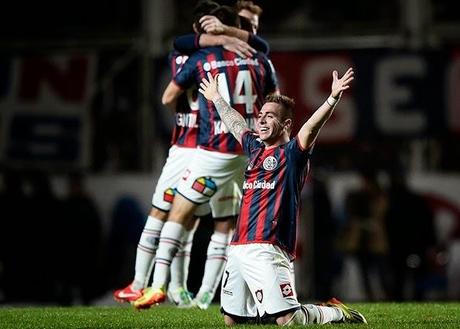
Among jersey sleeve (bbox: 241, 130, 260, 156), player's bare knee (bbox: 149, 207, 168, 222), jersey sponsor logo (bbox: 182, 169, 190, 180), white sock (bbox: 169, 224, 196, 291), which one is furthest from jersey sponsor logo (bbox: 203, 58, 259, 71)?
jersey sleeve (bbox: 241, 130, 260, 156)

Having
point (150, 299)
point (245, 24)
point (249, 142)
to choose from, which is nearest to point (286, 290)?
point (249, 142)

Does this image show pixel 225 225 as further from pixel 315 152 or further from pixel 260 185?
pixel 315 152

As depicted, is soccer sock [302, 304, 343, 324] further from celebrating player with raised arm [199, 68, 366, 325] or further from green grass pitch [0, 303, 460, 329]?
green grass pitch [0, 303, 460, 329]

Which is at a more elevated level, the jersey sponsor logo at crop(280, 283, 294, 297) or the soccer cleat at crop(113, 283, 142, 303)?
the jersey sponsor logo at crop(280, 283, 294, 297)

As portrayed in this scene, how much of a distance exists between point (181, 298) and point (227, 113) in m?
2.05

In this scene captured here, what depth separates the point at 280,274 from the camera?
300 inches

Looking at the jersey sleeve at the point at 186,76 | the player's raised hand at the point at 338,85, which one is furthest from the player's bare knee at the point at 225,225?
the player's raised hand at the point at 338,85

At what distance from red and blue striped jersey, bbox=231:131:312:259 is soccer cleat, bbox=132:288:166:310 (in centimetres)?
142

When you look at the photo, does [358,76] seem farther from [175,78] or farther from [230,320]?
[230,320]

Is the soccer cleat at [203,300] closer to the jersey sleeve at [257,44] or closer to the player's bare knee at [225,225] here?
the player's bare knee at [225,225]

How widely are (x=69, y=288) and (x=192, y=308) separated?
704 centimetres

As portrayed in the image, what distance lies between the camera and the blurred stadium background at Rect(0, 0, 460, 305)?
52.7ft

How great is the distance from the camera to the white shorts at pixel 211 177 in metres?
9.57

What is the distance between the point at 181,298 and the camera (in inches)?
386
